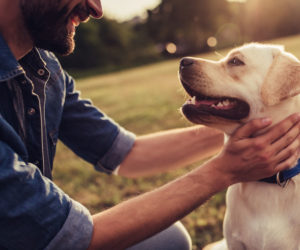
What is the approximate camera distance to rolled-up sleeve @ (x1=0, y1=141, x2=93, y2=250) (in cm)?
165

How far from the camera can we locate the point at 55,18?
7.11 feet

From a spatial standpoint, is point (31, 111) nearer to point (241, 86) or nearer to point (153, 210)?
point (153, 210)

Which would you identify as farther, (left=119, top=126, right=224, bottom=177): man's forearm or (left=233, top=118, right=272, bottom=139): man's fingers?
(left=119, top=126, right=224, bottom=177): man's forearm

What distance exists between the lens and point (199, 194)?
6.40ft

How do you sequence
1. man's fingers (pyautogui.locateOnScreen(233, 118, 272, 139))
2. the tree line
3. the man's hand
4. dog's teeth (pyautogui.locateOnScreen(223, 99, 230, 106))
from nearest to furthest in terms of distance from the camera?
the man's hand, man's fingers (pyautogui.locateOnScreen(233, 118, 272, 139)), dog's teeth (pyautogui.locateOnScreen(223, 99, 230, 106)), the tree line

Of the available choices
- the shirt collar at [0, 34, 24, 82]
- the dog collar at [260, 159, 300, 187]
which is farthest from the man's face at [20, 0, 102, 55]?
the dog collar at [260, 159, 300, 187]

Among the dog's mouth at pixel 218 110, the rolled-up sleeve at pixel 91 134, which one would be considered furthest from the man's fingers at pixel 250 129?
the rolled-up sleeve at pixel 91 134

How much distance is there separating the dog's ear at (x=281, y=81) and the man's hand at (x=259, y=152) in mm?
158

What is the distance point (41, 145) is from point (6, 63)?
63 cm

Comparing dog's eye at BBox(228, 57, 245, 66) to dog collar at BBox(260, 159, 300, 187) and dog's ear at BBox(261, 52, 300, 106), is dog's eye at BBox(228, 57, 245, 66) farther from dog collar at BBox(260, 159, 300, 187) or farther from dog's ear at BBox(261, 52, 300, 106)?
dog collar at BBox(260, 159, 300, 187)

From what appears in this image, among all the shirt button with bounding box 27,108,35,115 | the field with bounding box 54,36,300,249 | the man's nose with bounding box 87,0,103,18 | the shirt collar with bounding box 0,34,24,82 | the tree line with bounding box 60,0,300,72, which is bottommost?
the tree line with bounding box 60,0,300,72

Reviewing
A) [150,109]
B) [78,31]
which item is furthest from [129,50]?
[150,109]

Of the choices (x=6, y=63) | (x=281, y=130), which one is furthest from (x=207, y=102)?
(x=6, y=63)

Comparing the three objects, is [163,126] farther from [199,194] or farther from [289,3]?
[289,3]
